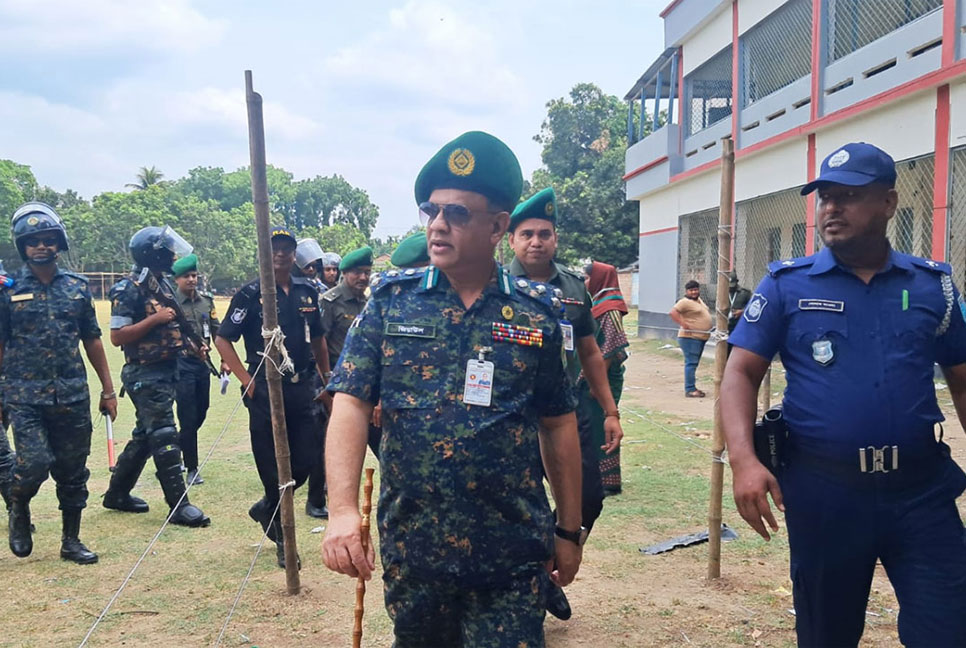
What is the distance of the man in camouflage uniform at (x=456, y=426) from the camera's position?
2.09m

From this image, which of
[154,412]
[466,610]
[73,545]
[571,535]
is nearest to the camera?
[466,610]

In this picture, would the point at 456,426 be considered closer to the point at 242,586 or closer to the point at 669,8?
the point at 242,586

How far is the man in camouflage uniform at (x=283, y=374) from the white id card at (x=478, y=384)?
2949 mm

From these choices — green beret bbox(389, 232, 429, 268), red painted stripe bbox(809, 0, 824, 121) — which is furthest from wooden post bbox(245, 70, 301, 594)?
red painted stripe bbox(809, 0, 824, 121)

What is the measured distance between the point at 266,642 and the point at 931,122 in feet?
35.6

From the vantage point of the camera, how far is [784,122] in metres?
14.8

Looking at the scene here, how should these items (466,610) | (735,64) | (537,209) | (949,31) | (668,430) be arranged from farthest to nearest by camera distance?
(735,64), (949,31), (668,430), (537,209), (466,610)

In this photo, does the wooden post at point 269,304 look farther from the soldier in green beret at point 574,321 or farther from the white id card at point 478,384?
the white id card at point 478,384

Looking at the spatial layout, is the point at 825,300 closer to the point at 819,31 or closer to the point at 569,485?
the point at 569,485

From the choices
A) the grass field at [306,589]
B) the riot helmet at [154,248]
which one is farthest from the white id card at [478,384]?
the riot helmet at [154,248]

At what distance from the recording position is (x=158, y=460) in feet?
18.7

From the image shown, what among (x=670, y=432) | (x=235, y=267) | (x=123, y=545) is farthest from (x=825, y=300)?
(x=235, y=267)

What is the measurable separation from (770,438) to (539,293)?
3.23ft

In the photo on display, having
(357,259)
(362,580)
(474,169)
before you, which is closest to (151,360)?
(357,259)
